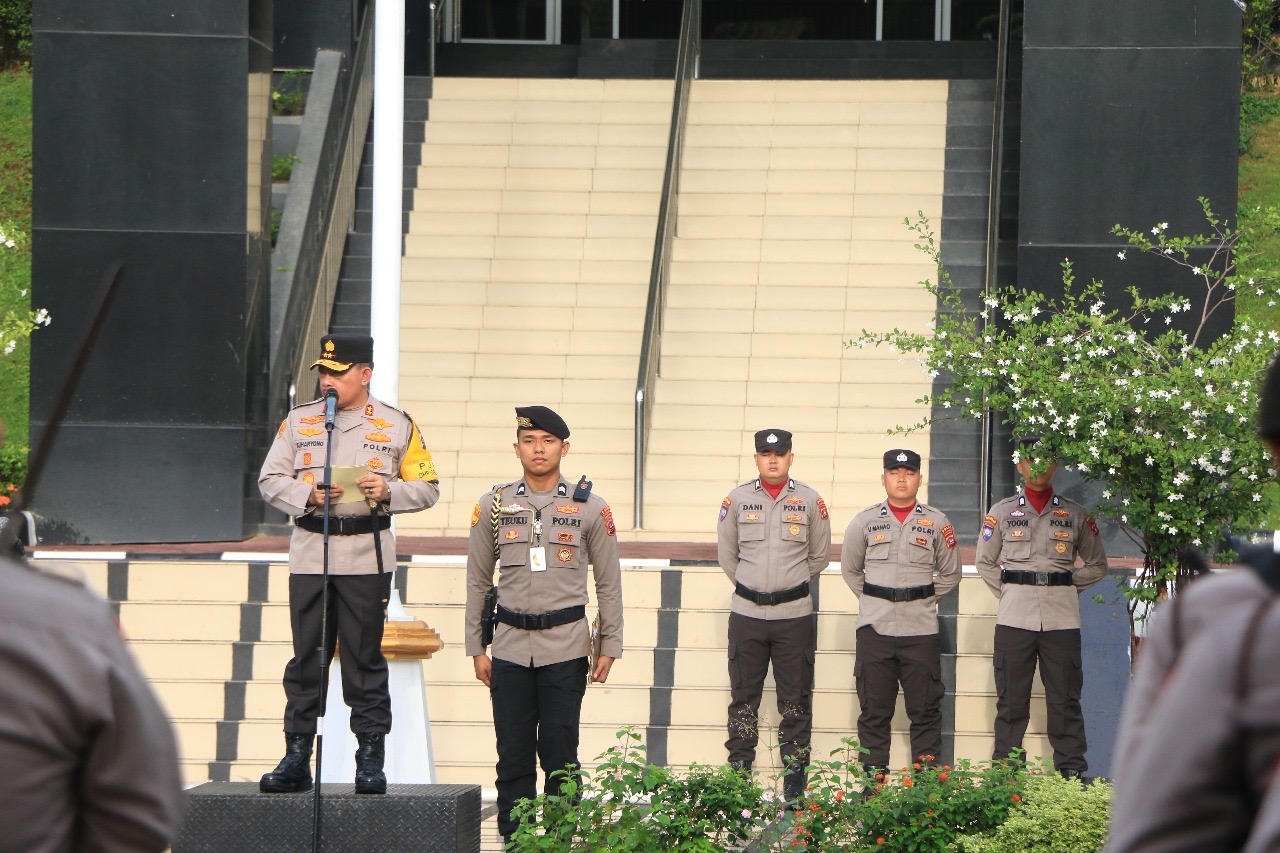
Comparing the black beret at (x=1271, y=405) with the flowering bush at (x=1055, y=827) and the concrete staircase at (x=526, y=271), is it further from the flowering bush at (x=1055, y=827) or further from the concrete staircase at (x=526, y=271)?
the concrete staircase at (x=526, y=271)

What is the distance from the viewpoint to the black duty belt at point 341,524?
6.39m

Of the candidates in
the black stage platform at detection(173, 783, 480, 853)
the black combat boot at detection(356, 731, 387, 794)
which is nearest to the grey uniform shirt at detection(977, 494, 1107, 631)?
the black stage platform at detection(173, 783, 480, 853)

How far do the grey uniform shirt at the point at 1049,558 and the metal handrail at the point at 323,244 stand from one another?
219 inches

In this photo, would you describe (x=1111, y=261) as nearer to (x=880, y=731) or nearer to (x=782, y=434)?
(x=782, y=434)

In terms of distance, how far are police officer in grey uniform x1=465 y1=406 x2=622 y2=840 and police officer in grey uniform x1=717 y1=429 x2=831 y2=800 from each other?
1.59m

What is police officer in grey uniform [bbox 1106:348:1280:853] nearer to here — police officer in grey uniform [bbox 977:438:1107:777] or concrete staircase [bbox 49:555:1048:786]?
police officer in grey uniform [bbox 977:438:1107:777]

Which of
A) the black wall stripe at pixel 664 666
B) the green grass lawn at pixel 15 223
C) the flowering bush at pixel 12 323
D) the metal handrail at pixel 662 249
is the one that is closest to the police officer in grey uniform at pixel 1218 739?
the black wall stripe at pixel 664 666

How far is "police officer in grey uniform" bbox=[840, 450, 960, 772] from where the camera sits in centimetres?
877

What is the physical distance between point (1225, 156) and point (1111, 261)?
100 centimetres

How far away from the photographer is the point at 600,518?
295 inches

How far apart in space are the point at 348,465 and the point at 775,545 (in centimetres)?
304

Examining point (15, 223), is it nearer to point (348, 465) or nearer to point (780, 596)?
point (780, 596)

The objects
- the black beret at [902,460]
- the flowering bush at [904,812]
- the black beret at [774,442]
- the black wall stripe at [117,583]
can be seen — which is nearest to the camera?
the flowering bush at [904,812]

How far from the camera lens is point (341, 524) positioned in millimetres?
6398
